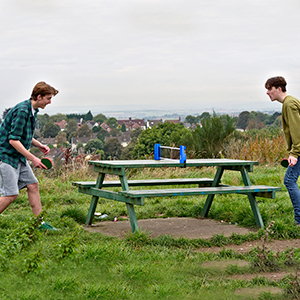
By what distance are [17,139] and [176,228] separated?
2514 mm

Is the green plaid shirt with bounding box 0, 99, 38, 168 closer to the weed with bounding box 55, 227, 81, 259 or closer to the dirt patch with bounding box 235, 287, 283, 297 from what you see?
the weed with bounding box 55, 227, 81, 259

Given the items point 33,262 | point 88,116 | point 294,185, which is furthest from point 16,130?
point 88,116

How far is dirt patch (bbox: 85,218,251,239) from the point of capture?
5.74 meters

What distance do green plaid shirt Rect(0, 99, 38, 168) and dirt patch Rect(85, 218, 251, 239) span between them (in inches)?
59.9

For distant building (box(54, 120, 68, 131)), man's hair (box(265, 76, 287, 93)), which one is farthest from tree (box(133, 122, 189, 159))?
man's hair (box(265, 76, 287, 93))

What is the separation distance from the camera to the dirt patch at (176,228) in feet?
18.8

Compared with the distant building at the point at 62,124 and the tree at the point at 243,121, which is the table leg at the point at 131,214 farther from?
the distant building at the point at 62,124

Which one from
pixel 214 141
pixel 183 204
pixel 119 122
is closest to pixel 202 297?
pixel 183 204

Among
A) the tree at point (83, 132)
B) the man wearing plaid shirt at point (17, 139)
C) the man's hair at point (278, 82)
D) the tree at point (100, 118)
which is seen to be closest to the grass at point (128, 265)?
the man wearing plaid shirt at point (17, 139)

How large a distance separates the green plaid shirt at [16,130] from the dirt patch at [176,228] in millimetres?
1521

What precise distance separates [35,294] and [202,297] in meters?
1.23

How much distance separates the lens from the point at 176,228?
6117 mm

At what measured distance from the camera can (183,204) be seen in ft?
25.8

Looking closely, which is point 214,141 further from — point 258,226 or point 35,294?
point 35,294
